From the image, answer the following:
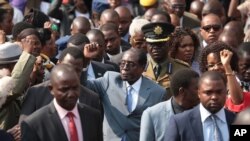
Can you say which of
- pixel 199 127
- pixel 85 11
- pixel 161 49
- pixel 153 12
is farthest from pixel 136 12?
pixel 199 127

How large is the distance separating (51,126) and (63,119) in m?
0.13

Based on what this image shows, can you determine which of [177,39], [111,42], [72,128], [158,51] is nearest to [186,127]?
[72,128]

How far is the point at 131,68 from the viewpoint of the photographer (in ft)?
35.3

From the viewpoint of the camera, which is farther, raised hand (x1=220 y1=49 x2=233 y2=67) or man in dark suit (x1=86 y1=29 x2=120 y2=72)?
man in dark suit (x1=86 y1=29 x2=120 y2=72)

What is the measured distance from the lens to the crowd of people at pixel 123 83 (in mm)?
8945

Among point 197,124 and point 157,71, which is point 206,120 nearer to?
point 197,124

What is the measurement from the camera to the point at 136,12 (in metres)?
18.7

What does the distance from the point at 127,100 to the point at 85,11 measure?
7.66 metres

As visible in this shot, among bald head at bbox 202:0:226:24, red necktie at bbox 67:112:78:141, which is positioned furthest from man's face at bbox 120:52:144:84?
bald head at bbox 202:0:226:24

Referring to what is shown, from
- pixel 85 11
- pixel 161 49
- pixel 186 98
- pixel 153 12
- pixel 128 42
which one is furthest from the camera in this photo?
pixel 85 11

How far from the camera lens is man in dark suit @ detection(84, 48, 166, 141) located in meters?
10.6

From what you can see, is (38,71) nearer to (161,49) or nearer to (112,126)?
(112,126)

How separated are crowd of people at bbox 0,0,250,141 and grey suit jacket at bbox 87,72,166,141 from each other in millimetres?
11

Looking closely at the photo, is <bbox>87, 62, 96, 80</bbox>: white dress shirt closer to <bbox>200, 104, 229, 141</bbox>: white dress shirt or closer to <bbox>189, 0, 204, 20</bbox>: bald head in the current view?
<bbox>200, 104, 229, 141</bbox>: white dress shirt
